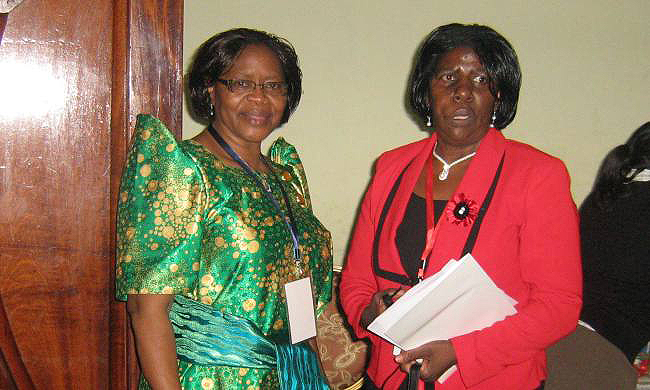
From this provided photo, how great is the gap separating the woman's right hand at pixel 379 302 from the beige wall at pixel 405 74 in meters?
1.40

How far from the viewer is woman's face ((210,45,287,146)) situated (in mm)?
1479

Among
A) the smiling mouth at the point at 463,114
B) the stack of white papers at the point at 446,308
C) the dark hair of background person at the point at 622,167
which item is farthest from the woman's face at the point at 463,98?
the dark hair of background person at the point at 622,167

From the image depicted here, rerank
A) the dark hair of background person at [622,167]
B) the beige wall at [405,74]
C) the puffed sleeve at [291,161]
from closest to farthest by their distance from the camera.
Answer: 1. the puffed sleeve at [291,161]
2. the dark hair of background person at [622,167]
3. the beige wall at [405,74]

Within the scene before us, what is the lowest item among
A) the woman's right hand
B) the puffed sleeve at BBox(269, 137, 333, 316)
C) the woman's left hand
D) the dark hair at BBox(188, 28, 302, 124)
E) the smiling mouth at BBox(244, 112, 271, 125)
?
the woman's left hand

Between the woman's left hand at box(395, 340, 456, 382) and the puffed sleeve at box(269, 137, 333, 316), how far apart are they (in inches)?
14.8

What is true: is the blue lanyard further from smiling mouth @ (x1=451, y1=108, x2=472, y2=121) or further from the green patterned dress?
smiling mouth @ (x1=451, y1=108, x2=472, y2=121)

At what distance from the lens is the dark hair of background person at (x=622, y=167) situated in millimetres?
2100

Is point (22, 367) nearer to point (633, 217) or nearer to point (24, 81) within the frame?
point (24, 81)

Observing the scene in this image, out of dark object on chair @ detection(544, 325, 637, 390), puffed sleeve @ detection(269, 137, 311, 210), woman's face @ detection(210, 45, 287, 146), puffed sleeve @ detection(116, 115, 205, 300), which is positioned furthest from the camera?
dark object on chair @ detection(544, 325, 637, 390)

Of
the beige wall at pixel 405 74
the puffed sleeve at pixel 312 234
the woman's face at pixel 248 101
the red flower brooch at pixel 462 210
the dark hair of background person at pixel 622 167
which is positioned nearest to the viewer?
the red flower brooch at pixel 462 210

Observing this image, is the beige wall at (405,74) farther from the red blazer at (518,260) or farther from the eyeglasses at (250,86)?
the red blazer at (518,260)

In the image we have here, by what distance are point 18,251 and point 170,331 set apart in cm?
58

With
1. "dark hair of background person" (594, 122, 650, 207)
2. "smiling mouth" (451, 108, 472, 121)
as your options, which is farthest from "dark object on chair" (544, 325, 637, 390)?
"smiling mouth" (451, 108, 472, 121)

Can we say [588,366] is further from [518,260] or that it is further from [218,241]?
[218,241]
